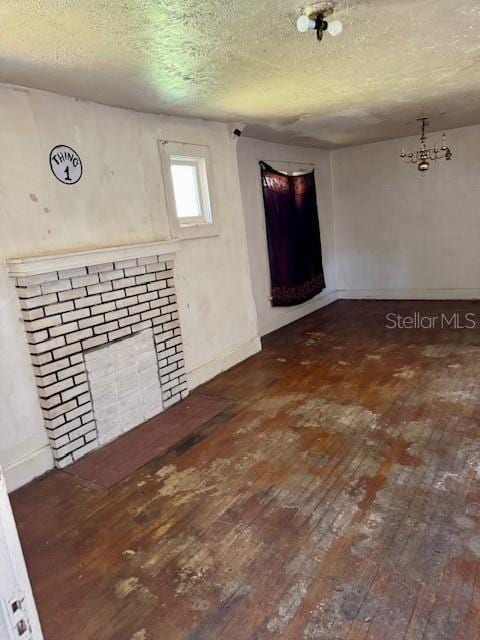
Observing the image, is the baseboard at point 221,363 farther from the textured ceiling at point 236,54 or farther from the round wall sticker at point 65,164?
the textured ceiling at point 236,54

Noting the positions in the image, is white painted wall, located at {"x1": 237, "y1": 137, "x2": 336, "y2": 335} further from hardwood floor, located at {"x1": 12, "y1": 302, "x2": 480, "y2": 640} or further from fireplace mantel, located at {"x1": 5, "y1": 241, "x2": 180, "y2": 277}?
hardwood floor, located at {"x1": 12, "y1": 302, "x2": 480, "y2": 640}

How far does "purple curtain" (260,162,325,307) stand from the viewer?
5.77 meters

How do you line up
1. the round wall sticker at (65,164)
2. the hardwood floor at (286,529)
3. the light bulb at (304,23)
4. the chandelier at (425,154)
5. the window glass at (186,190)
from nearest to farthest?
the hardwood floor at (286,529)
the light bulb at (304,23)
the round wall sticker at (65,164)
the window glass at (186,190)
the chandelier at (425,154)

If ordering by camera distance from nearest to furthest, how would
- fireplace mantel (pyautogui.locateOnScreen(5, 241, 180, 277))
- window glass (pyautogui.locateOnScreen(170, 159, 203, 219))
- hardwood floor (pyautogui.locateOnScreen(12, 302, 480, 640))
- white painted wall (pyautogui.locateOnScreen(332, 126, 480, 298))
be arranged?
1. hardwood floor (pyautogui.locateOnScreen(12, 302, 480, 640))
2. fireplace mantel (pyautogui.locateOnScreen(5, 241, 180, 277))
3. window glass (pyautogui.locateOnScreen(170, 159, 203, 219))
4. white painted wall (pyautogui.locateOnScreen(332, 126, 480, 298))

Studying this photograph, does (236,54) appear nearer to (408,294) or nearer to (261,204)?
(261,204)

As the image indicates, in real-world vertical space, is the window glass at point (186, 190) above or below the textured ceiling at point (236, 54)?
below

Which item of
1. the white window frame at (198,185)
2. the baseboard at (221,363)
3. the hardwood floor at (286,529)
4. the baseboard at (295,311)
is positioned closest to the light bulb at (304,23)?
the white window frame at (198,185)

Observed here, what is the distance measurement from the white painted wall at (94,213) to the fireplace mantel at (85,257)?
13cm

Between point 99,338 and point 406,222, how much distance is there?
5.37 meters

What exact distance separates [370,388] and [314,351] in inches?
48.1

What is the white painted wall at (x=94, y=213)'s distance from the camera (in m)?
2.66

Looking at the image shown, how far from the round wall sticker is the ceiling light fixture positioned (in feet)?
5.78

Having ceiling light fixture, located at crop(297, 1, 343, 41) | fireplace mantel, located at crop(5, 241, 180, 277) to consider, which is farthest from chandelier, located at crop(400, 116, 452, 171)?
ceiling light fixture, located at crop(297, 1, 343, 41)

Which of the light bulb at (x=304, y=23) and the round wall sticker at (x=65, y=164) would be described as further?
the round wall sticker at (x=65, y=164)
